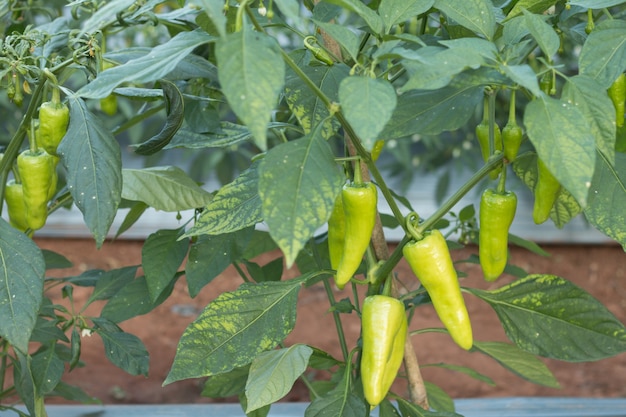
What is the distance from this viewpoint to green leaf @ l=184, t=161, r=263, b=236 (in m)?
0.84

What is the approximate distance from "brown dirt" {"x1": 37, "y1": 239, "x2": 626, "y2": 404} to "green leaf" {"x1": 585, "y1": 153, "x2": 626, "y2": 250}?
1.89 meters

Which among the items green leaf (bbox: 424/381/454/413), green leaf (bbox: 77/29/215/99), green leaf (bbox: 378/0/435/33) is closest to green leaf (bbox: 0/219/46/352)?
green leaf (bbox: 77/29/215/99)

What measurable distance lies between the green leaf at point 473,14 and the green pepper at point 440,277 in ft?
0.65

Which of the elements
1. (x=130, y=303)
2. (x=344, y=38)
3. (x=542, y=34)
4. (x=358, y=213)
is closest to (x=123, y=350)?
(x=130, y=303)

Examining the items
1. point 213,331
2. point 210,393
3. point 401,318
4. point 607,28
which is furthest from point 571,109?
point 210,393

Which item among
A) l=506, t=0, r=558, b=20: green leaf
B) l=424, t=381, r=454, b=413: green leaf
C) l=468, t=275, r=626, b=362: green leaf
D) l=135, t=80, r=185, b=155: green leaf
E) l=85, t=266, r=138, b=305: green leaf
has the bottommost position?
l=424, t=381, r=454, b=413: green leaf

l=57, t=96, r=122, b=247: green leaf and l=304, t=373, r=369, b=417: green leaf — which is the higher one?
l=57, t=96, r=122, b=247: green leaf

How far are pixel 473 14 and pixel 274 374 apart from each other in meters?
0.43

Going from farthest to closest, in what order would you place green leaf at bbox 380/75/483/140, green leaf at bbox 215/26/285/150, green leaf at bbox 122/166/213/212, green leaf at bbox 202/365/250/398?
green leaf at bbox 202/365/250/398 < green leaf at bbox 122/166/213/212 < green leaf at bbox 380/75/483/140 < green leaf at bbox 215/26/285/150

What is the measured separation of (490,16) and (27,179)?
514mm

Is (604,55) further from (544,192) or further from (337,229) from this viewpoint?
(337,229)

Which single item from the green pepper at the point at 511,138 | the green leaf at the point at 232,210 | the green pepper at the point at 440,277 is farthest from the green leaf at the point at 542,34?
the green leaf at the point at 232,210

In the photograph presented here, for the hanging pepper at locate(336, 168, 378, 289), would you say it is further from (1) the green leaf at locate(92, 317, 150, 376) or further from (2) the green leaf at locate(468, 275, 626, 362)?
(1) the green leaf at locate(92, 317, 150, 376)

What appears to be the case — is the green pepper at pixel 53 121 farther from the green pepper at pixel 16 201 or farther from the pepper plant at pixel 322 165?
the green pepper at pixel 16 201
